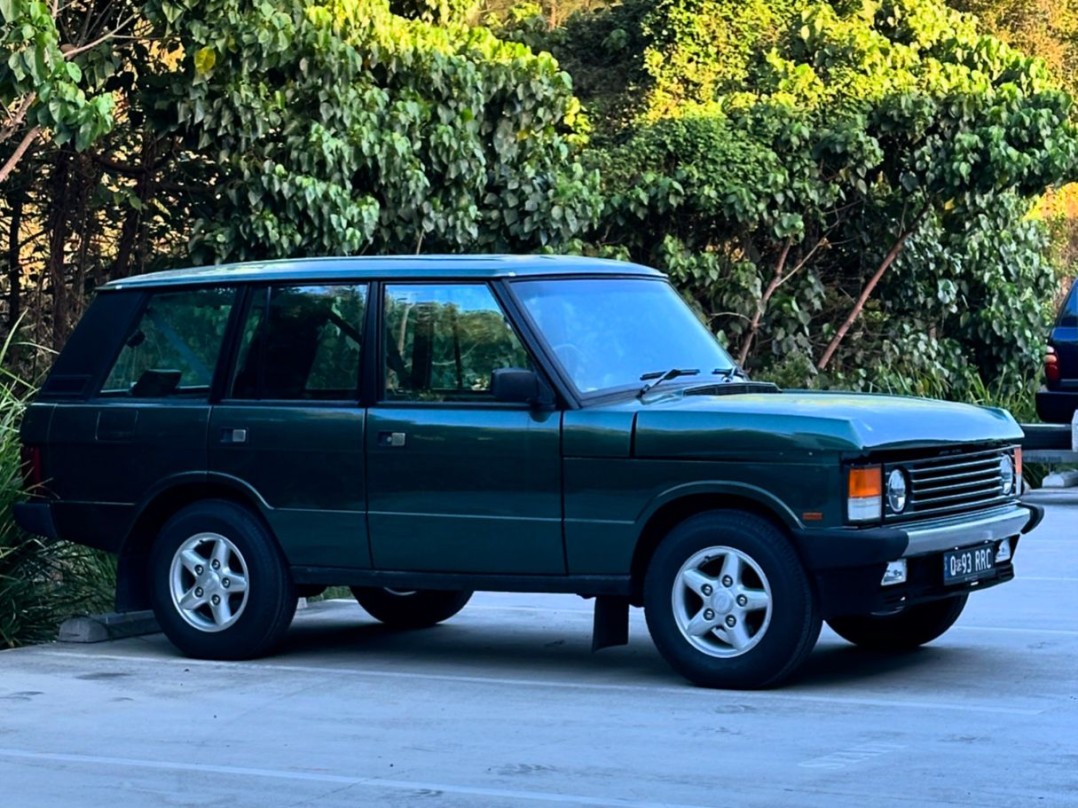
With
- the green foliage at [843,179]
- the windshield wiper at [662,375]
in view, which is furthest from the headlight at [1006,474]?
the green foliage at [843,179]

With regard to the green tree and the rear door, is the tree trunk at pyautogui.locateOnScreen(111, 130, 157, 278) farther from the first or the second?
the rear door

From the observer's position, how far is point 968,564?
903 centimetres

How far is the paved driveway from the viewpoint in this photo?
692 centimetres

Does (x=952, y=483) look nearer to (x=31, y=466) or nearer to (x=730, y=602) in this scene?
(x=730, y=602)

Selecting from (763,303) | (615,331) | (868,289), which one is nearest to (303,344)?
(615,331)

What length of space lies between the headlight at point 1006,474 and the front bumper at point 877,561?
53 cm

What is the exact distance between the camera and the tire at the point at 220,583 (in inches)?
385

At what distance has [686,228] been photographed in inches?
885

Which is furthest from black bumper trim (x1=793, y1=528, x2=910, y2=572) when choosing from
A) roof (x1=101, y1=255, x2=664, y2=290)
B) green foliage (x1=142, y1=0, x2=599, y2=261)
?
green foliage (x1=142, y1=0, x2=599, y2=261)

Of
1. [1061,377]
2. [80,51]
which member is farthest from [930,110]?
[80,51]

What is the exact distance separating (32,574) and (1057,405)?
11.1 m

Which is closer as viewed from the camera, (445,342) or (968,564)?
(968,564)

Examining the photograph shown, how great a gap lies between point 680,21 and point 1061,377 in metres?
6.83

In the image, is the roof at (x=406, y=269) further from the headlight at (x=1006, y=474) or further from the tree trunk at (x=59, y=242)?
the tree trunk at (x=59, y=242)
